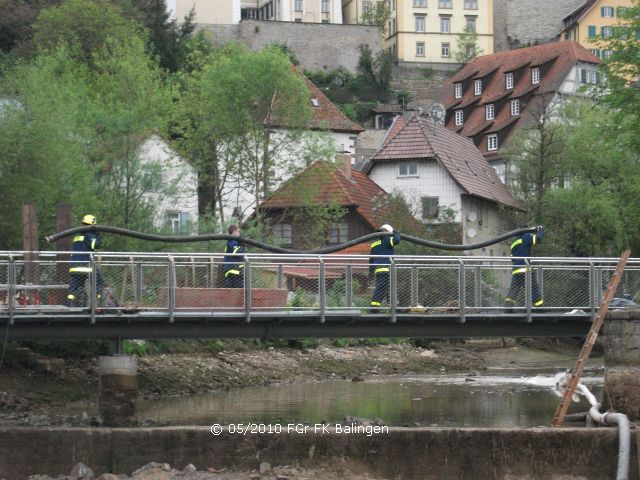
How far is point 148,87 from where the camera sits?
1838 inches

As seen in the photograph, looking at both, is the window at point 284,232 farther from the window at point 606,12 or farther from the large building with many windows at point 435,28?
the window at point 606,12

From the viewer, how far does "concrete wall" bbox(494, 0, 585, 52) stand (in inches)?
5482

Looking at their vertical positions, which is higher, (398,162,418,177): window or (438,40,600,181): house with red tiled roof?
(438,40,600,181): house with red tiled roof

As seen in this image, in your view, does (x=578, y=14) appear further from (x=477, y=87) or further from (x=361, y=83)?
(x=477, y=87)

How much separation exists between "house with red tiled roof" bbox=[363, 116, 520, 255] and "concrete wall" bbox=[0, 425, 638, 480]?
44.3 meters

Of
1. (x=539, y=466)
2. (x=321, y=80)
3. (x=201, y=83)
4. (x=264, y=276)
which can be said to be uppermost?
(x=321, y=80)

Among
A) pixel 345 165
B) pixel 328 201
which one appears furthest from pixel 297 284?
pixel 345 165

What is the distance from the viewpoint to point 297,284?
24.6 meters

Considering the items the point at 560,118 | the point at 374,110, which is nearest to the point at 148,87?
the point at 560,118

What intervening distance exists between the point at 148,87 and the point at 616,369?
89.9ft

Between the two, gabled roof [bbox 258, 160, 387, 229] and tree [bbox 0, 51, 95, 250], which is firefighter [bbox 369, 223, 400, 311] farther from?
gabled roof [bbox 258, 160, 387, 229]

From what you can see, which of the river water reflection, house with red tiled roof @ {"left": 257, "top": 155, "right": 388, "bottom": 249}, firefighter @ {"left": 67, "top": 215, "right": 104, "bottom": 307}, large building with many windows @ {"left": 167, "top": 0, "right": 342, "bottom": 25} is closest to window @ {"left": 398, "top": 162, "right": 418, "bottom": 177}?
house with red tiled roof @ {"left": 257, "top": 155, "right": 388, "bottom": 249}

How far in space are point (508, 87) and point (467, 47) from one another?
2640 centimetres

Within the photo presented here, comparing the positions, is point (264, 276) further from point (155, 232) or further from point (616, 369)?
point (155, 232)
